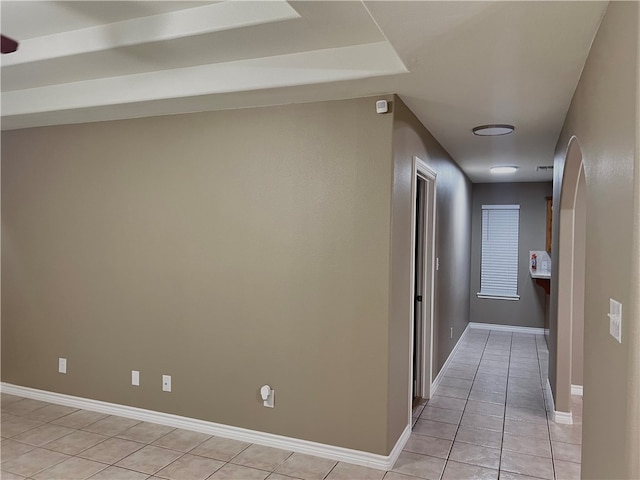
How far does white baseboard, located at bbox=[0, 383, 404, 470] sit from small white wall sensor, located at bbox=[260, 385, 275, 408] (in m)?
0.21

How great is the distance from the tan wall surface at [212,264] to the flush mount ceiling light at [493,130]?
1.18m

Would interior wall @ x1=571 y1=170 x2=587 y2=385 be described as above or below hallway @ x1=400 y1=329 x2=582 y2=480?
above

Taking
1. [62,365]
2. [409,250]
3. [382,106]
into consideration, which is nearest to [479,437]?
[409,250]

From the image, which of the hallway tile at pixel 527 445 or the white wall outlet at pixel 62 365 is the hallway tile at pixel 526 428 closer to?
the hallway tile at pixel 527 445

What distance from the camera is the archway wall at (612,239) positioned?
1312mm

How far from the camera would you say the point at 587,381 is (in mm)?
2092

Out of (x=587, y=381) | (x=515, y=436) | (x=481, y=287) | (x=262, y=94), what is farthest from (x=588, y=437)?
(x=481, y=287)

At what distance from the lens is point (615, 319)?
1504 millimetres

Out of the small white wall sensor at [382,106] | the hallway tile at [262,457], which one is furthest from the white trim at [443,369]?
the small white wall sensor at [382,106]

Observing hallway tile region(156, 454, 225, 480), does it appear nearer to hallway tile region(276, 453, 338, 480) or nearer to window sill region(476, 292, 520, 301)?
hallway tile region(276, 453, 338, 480)

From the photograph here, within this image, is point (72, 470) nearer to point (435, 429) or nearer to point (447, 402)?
point (435, 429)

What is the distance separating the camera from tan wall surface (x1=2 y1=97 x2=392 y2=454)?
2.99 meters

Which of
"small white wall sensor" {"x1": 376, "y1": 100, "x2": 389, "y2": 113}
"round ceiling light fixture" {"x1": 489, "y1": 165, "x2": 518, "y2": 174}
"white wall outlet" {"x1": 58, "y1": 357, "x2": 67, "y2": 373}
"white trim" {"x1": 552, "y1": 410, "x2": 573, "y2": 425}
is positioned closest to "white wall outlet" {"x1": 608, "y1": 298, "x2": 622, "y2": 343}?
"small white wall sensor" {"x1": 376, "y1": 100, "x2": 389, "y2": 113}

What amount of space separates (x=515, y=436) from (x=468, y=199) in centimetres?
403
